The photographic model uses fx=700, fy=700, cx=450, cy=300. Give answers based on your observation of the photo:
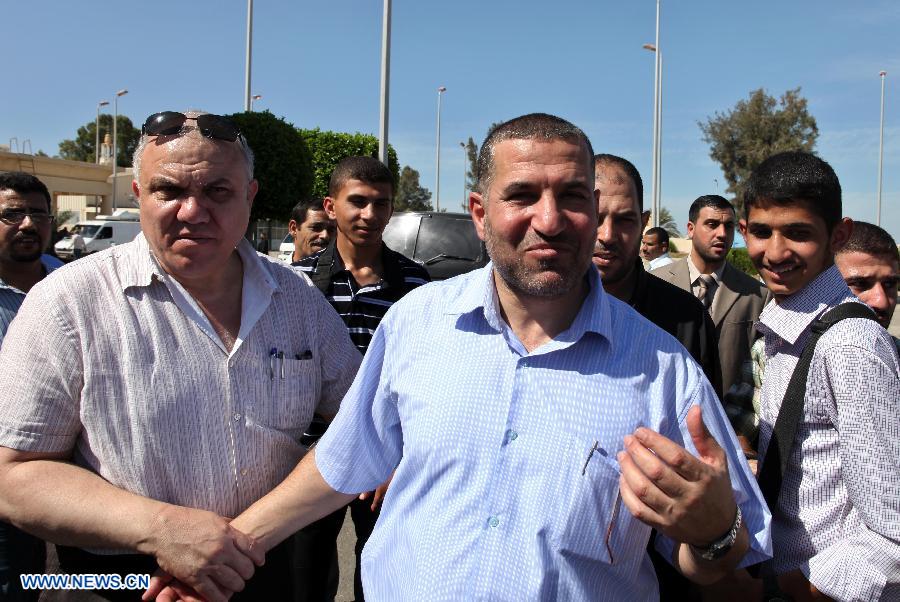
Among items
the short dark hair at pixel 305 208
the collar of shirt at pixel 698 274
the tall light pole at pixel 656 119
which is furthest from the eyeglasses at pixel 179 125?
the tall light pole at pixel 656 119

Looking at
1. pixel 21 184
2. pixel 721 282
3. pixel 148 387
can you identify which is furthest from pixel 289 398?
pixel 721 282

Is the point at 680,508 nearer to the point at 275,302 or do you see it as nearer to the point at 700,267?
the point at 275,302

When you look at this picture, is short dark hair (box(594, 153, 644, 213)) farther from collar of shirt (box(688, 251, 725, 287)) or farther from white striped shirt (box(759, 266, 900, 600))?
collar of shirt (box(688, 251, 725, 287))

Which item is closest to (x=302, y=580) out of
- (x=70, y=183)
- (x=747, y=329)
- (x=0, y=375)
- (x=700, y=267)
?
(x=0, y=375)

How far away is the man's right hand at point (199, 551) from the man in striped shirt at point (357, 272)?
1.51 metres

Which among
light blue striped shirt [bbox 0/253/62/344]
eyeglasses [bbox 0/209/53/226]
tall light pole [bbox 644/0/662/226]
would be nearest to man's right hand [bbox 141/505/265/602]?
light blue striped shirt [bbox 0/253/62/344]

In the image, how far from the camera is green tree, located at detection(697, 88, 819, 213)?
36.5 metres

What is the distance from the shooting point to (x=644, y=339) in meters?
1.83

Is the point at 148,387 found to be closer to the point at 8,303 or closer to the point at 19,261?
the point at 8,303

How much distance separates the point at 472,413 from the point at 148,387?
1000 millimetres

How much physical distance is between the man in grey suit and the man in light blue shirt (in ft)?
8.06

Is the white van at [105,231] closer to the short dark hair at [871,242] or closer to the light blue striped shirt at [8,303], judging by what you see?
the light blue striped shirt at [8,303]

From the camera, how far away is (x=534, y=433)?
1731 mm

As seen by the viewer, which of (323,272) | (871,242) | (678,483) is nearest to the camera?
(678,483)
